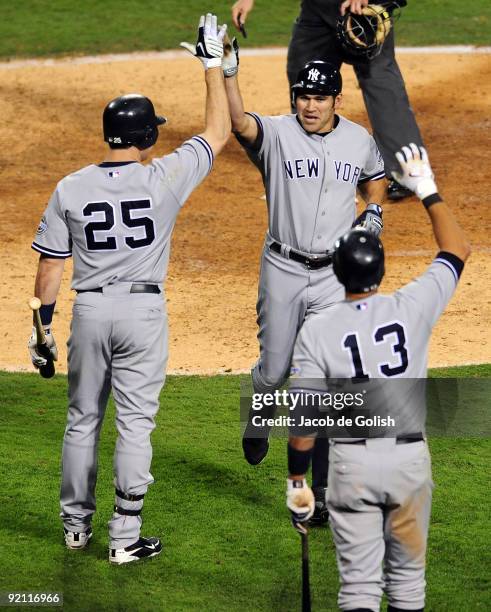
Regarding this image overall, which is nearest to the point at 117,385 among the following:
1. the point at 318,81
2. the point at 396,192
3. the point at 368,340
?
the point at 368,340

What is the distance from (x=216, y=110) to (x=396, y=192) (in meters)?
5.97

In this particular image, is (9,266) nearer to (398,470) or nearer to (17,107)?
(17,107)

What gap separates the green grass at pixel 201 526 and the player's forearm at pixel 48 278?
1281 millimetres

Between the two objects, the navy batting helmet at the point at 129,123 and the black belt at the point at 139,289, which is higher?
the navy batting helmet at the point at 129,123

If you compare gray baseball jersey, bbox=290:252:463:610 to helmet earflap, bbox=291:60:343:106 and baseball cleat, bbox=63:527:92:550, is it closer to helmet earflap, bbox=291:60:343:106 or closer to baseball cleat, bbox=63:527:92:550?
baseball cleat, bbox=63:527:92:550

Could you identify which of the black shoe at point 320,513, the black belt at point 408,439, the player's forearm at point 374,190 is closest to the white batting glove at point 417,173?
the black belt at point 408,439

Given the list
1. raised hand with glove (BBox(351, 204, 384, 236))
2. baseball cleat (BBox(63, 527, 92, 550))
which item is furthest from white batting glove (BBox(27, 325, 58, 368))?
raised hand with glove (BBox(351, 204, 384, 236))

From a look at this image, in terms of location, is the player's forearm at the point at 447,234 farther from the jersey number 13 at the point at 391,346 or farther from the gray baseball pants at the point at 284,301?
the gray baseball pants at the point at 284,301

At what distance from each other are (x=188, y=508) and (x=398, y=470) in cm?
227

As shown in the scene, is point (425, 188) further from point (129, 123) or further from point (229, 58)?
point (229, 58)

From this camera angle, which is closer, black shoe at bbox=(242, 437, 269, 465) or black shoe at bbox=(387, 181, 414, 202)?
black shoe at bbox=(242, 437, 269, 465)

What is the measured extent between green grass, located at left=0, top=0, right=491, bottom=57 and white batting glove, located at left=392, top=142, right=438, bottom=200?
12.4 m

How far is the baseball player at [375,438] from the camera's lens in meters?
4.82

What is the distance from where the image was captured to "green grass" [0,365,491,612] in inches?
232
